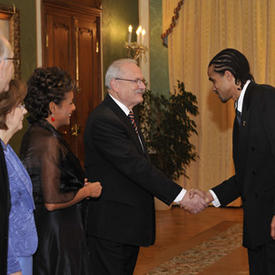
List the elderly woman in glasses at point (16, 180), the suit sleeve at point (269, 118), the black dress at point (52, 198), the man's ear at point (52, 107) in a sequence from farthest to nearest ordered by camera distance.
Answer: the man's ear at point (52, 107) → the black dress at point (52, 198) → the suit sleeve at point (269, 118) → the elderly woman in glasses at point (16, 180)

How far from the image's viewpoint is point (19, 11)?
5391 mm

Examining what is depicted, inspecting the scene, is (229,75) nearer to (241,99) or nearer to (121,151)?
(241,99)

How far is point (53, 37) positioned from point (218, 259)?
135 inches

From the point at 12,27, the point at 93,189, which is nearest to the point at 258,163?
the point at 93,189

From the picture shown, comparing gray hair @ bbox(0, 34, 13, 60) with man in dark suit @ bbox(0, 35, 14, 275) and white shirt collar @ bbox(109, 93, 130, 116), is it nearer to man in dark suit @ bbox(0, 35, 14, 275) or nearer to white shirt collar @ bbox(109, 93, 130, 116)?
man in dark suit @ bbox(0, 35, 14, 275)

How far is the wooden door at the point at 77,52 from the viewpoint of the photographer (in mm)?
5988

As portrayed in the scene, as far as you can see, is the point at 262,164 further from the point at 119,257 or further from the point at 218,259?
the point at 218,259


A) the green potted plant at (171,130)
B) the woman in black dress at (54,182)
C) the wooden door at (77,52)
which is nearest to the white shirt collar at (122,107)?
the woman in black dress at (54,182)

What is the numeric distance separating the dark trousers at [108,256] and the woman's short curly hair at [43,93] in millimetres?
812

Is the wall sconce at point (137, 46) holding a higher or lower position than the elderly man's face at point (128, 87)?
higher

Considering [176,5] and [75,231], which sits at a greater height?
[176,5]

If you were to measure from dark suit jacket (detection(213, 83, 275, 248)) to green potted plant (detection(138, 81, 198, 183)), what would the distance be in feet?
14.3

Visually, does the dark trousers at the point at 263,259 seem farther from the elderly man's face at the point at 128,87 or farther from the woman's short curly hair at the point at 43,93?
the woman's short curly hair at the point at 43,93

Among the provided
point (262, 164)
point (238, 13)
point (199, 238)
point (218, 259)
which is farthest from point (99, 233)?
point (238, 13)
